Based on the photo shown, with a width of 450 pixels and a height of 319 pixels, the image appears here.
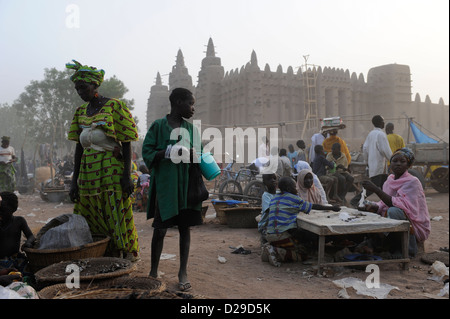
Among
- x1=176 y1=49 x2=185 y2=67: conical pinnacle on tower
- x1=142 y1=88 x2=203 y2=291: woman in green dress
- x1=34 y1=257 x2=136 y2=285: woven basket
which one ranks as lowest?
x1=34 y1=257 x2=136 y2=285: woven basket

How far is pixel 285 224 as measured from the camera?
439cm

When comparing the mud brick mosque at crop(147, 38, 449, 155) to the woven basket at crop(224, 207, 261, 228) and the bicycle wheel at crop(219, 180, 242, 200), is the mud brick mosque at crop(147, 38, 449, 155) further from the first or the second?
the woven basket at crop(224, 207, 261, 228)

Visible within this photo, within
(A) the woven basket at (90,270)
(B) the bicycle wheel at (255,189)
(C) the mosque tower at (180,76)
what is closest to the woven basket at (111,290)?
(A) the woven basket at (90,270)

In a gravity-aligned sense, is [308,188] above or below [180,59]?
below

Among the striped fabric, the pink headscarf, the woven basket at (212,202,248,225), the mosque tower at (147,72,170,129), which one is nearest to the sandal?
the striped fabric

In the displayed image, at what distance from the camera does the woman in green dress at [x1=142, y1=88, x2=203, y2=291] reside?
299 centimetres

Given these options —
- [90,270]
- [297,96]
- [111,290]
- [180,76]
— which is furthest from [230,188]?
[180,76]

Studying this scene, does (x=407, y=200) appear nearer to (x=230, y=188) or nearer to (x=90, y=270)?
(x=90, y=270)

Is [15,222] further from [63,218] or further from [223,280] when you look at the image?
[223,280]

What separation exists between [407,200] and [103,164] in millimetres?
3333

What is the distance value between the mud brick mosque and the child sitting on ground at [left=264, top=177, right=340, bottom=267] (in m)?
20.2

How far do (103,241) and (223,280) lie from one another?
1.23 metres

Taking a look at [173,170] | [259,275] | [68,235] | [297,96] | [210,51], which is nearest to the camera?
[173,170]
